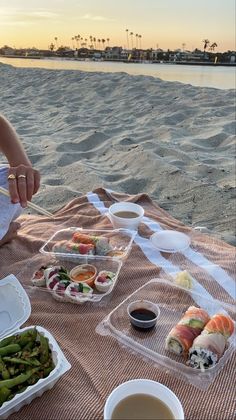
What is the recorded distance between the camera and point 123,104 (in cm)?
680

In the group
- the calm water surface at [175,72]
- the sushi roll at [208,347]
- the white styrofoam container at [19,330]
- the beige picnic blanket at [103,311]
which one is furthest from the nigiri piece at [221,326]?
the calm water surface at [175,72]

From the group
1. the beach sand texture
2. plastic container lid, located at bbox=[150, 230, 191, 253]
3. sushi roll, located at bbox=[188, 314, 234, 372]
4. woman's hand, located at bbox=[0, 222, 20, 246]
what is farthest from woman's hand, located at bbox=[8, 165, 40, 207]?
the beach sand texture

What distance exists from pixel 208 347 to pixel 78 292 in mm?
615

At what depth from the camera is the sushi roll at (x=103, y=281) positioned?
180cm

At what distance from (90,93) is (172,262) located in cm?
624

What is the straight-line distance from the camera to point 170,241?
2318mm

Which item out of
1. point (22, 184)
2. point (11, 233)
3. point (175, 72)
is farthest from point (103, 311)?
point (175, 72)

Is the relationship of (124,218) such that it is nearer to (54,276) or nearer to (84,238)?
(84,238)

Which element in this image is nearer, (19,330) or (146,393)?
(146,393)

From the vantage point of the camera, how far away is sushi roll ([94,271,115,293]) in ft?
5.92

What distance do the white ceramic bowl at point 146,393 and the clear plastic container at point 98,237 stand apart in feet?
2.87

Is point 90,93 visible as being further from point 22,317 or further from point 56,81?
point 22,317

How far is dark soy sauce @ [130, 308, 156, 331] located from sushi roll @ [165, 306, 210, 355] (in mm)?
100

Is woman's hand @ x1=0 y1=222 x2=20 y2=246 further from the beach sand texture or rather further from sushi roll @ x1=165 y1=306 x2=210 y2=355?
sushi roll @ x1=165 y1=306 x2=210 y2=355
